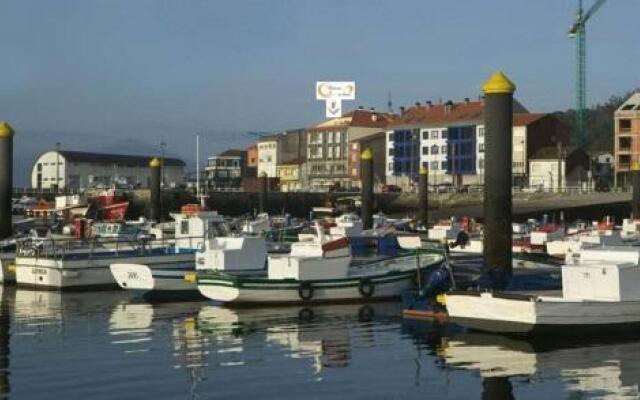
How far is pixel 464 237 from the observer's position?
102 ft

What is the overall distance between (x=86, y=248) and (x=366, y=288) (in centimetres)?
1409

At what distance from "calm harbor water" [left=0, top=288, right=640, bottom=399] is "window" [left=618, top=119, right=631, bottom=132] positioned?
106m

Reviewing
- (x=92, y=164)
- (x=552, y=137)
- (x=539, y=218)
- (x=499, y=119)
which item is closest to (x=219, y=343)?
(x=499, y=119)

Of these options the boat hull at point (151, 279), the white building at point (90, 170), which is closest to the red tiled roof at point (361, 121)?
the white building at point (90, 170)

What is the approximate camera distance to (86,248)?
39375 mm

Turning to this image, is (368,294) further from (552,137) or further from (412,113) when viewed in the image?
(412,113)

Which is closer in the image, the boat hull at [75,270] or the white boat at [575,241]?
the boat hull at [75,270]

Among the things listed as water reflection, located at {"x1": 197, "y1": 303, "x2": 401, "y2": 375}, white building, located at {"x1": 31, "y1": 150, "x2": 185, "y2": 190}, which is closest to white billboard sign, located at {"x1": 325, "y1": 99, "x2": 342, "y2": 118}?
white building, located at {"x1": 31, "y1": 150, "x2": 185, "y2": 190}

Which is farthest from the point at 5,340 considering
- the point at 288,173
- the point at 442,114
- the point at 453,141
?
the point at 288,173

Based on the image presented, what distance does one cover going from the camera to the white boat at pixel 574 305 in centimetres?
2164

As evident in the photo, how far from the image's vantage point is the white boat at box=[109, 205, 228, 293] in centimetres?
3161

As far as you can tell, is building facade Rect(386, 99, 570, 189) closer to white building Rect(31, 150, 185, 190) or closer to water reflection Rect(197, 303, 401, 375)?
white building Rect(31, 150, 185, 190)

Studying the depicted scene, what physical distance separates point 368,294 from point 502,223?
19.0 ft

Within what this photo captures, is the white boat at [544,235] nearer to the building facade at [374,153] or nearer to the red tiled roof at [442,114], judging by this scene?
the red tiled roof at [442,114]
